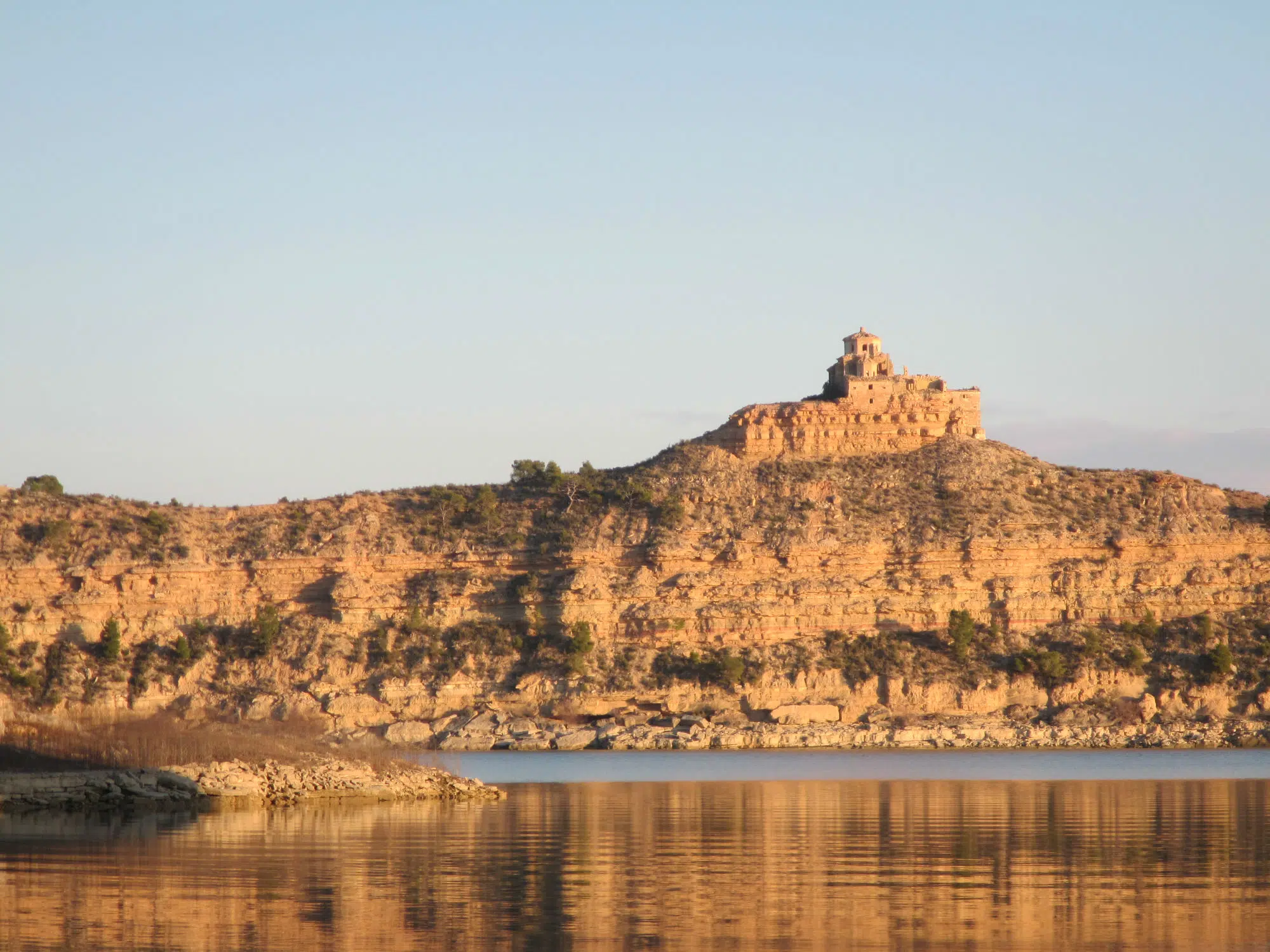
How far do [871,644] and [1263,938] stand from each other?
62153 mm

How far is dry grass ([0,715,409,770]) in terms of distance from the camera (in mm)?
36719

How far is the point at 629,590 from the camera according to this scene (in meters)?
84.1

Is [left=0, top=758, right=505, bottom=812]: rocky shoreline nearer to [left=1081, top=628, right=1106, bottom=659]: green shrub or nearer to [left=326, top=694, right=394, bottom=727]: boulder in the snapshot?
[left=326, top=694, right=394, bottom=727]: boulder

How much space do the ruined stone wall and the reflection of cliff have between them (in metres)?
58.7

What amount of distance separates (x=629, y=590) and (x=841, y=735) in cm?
1487

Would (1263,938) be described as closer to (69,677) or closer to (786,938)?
(786,938)

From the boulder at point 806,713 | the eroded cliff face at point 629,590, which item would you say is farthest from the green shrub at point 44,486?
the boulder at point 806,713

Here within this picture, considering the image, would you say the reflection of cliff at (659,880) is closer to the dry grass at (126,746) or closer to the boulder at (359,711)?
the dry grass at (126,746)

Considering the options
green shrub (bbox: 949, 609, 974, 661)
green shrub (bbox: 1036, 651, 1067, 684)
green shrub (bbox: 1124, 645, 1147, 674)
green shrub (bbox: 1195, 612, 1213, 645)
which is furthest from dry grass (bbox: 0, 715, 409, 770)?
green shrub (bbox: 1195, 612, 1213, 645)

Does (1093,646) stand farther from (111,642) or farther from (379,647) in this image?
(111,642)

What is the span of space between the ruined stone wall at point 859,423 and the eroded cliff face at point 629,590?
348 cm

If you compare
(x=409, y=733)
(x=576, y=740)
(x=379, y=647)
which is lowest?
(x=576, y=740)

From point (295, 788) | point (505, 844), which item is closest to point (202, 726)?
point (295, 788)

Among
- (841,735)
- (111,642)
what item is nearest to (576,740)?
(841,735)
